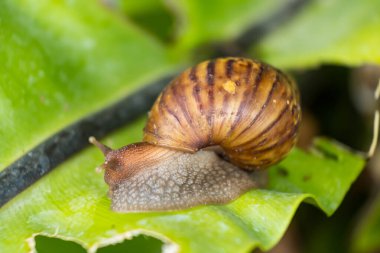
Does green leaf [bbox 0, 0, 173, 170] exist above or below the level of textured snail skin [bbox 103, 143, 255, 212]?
above

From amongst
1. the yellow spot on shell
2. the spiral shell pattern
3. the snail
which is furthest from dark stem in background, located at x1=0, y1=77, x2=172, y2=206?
the yellow spot on shell

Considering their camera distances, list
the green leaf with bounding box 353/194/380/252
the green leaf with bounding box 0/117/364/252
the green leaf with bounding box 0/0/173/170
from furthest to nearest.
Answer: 1. the green leaf with bounding box 353/194/380/252
2. the green leaf with bounding box 0/0/173/170
3. the green leaf with bounding box 0/117/364/252

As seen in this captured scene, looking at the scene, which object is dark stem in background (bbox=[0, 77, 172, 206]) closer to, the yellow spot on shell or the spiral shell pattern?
the spiral shell pattern

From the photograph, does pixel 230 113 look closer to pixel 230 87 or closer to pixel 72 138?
pixel 230 87

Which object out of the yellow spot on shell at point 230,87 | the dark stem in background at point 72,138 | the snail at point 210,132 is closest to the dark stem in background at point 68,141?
the dark stem in background at point 72,138

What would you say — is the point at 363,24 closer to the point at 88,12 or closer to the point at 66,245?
the point at 88,12

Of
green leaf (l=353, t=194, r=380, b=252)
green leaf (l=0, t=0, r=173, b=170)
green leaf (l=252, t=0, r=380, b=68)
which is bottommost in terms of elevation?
green leaf (l=353, t=194, r=380, b=252)

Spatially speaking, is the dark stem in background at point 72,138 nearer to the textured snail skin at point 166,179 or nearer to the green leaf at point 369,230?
the textured snail skin at point 166,179

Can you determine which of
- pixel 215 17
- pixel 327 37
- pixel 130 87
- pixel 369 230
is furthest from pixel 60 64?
pixel 369 230
